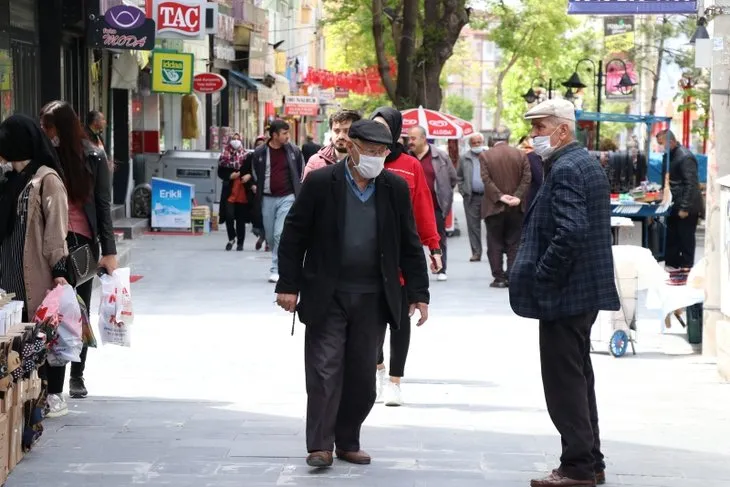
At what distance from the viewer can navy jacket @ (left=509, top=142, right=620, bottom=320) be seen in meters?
6.32

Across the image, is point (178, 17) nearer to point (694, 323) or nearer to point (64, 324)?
point (694, 323)

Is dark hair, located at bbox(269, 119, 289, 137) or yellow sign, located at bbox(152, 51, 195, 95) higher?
yellow sign, located at bbox(152, 51, 195, 95)

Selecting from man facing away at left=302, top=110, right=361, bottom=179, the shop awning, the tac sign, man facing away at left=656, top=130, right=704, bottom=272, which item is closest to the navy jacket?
man facing away at left=302, top=110, right=361, bottom=179

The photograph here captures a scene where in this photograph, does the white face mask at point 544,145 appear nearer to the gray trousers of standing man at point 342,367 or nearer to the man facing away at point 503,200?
the gray trousers of standing man at point 342,367

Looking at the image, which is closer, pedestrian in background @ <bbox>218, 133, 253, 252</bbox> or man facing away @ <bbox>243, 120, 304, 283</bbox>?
man facing away @ <bbox>243, 120, 304, 283</bbox>

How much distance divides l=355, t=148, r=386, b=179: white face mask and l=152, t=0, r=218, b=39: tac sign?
1618cm

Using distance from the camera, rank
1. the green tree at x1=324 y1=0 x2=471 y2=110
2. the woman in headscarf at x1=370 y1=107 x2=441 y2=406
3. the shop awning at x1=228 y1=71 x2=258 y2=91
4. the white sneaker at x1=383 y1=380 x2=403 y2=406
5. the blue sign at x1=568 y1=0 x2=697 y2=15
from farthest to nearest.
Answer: the shop awning at x1=228 y1=71 x2=258 y2=91
the green tree at x1=324 y1=0 x2=471 y2=110
the blue sign at x1=568 y1=0 x2=697 y2=15
the white sneaker at x1=383 y1=380 x2=403 y2=406
the woman in headscarf at x1=370 y1=107 x2=441 y2=406

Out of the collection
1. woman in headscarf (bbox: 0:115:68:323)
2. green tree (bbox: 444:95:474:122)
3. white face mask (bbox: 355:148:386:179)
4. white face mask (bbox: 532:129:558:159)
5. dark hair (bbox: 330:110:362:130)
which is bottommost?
green tree (bbox: 444:95:474:122)

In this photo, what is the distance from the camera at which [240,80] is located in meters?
41.9

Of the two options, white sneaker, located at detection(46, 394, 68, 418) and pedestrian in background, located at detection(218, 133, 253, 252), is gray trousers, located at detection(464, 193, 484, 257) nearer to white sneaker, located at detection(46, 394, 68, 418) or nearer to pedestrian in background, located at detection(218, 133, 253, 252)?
pedestrian in background, located at detection(218, 133, 253, 252)

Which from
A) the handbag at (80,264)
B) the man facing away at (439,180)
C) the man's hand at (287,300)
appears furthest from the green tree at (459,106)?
the man's hand at (287,300)

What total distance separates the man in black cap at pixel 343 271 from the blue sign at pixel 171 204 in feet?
56.5

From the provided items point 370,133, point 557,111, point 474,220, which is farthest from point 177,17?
point 557,111

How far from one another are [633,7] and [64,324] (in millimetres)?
6564
